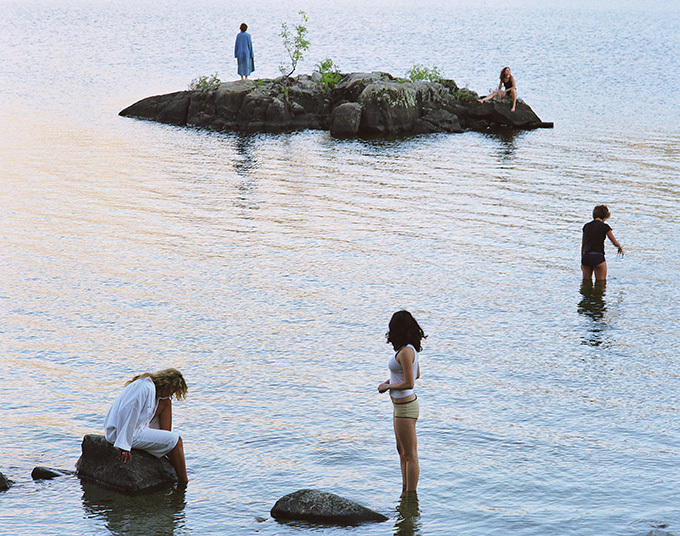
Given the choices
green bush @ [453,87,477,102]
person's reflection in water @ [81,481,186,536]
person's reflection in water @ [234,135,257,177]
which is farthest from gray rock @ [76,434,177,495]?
green bush @ [453,87,477,102]

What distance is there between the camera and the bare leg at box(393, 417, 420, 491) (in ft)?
29.4

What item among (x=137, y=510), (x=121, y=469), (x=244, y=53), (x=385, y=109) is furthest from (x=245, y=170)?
(x=137, y=510)

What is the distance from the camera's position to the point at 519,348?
1376 cm

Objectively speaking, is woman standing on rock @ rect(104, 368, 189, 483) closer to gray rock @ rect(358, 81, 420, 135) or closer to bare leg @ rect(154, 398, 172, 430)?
bare leg @ rect(154, 398, 172, 430)

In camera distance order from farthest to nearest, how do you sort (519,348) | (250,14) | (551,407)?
(250,14), (519,348), (551,407)

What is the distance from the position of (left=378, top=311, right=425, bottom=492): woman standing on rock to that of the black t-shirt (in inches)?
352

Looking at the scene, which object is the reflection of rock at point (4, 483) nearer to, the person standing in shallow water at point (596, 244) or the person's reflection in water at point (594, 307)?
the person's reflection in water at point (594, 307)

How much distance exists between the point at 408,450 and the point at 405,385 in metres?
0.82

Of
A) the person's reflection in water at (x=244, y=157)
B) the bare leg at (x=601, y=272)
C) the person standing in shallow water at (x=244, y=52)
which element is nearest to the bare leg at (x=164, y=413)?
the bare leg at (x=601, y=272)

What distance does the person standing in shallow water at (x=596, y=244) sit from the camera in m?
16.6

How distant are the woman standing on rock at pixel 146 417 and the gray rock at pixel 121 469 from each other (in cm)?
10

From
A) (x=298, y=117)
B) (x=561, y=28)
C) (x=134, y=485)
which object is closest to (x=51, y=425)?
(x=134, y=485)

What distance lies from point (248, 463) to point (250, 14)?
501 feet

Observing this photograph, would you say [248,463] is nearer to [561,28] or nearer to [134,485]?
[134,485]
